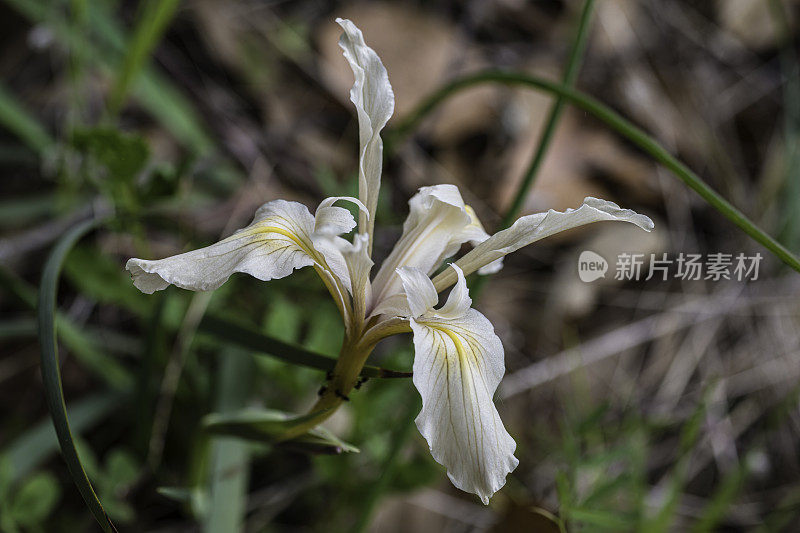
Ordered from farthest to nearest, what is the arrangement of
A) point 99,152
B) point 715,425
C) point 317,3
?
point 317,3, point 715,425, point 99,152

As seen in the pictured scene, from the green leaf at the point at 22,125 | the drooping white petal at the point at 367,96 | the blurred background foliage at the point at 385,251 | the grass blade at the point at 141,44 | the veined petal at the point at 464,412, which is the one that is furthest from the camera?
the green leaf at the point at 22,125

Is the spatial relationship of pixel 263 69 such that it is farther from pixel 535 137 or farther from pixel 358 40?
pixel 358 40

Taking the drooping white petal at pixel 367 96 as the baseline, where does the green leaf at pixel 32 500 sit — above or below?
below

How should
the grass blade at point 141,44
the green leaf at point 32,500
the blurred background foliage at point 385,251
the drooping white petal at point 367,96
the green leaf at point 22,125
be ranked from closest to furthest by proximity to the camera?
the drooping white petal at point 367,96, the green leaf at point 32,500, the blurred background foliage at point 385,251, the grass blade at point 141,44, the green leaf at point 22,125

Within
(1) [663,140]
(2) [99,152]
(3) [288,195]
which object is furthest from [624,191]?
(2) [99,152]

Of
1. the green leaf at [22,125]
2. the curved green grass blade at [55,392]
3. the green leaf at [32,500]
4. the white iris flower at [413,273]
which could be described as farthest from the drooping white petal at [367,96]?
the green leaf at [22,125]

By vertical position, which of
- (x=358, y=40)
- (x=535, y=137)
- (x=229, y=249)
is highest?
(x=358, y=40)

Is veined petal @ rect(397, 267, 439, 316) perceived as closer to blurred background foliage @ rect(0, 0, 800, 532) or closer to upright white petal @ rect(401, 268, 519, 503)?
upright white petal @ rect(401, 268, 519, 503)

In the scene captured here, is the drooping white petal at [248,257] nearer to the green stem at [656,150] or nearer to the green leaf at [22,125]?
the green stem at [656,150]

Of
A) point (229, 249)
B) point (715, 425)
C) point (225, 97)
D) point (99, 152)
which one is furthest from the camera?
point (225, 97)
